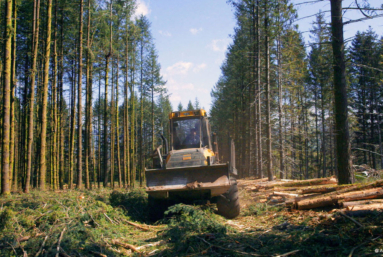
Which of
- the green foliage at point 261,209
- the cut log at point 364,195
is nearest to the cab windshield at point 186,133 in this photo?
the green foliage at point 261,209

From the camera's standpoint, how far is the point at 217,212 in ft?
28.2

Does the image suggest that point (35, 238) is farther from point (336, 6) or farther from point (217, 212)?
point (336, 6)

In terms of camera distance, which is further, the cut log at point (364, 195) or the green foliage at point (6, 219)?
the green foliage at point (6, 219)

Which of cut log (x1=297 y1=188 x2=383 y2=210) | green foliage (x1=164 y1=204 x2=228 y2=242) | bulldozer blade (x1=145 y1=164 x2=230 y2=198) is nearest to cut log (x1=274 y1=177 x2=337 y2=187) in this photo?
cut log (x1=297 y1=188 x2=383 y2=210)

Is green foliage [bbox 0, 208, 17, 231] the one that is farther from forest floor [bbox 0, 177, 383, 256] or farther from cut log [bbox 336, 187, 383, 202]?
cut log [bbox 336, 187, 383, 202]

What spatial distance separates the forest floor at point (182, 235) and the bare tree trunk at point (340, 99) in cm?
235

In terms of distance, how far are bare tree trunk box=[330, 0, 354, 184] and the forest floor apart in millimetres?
2349

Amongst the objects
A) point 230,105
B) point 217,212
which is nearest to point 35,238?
point 217,212

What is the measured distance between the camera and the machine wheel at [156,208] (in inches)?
341

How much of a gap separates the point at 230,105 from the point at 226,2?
726 inches

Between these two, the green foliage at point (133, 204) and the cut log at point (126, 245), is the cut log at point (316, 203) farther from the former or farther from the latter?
the green foliage at point (133, 204)

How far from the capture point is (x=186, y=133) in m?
10.0

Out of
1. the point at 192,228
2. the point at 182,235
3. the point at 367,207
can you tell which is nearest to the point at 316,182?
the point at 367,207

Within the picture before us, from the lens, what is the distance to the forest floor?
169 inches
